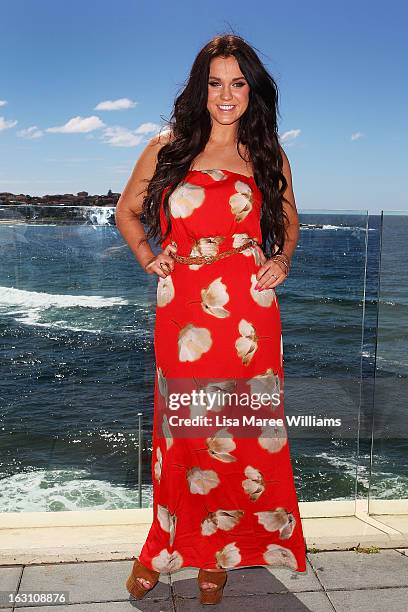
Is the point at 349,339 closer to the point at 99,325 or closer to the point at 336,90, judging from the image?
the point at 99,325

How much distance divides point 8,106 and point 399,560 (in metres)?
46.8

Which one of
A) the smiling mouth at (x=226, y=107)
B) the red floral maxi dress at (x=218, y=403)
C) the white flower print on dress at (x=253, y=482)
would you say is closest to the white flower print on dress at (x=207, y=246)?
the red floral maxi dress at (x=218, y=403)

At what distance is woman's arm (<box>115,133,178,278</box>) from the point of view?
2.15m

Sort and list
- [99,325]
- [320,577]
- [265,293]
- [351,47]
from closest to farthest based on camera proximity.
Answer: [265,293], [320,577], [99,325], [351,47]

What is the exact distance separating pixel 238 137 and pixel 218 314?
0.54 metres

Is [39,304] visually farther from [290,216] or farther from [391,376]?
[391,376]

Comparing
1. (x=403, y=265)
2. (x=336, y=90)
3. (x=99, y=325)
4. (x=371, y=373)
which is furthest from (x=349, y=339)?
(x=336, y=90)

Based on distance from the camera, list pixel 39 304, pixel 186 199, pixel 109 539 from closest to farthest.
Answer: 1. pixel 186 199
2. pixel 109 539
3. pixel 39 304

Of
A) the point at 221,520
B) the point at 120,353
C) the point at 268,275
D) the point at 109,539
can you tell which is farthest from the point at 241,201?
the point at 109,539

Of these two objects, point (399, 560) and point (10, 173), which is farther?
point (10, 173)

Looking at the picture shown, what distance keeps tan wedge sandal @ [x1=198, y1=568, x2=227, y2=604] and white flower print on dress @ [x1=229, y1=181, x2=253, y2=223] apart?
1.04 m

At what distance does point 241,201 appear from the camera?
205cm

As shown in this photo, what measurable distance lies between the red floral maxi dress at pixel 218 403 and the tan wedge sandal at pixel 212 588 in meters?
0.02

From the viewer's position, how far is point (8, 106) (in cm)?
4544
